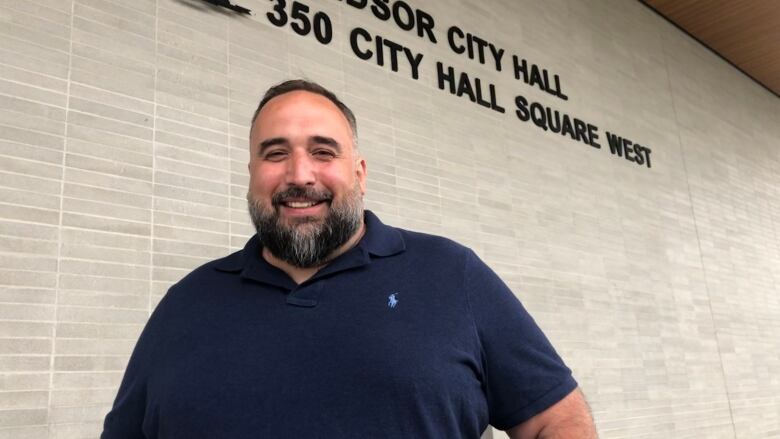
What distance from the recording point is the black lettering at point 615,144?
4414 millimetres

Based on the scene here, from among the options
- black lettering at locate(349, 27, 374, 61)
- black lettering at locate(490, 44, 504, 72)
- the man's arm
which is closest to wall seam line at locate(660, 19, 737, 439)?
black lettering at locate(490, 44, 504, 72)

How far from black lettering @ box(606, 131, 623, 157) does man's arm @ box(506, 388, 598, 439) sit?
3570 millimetres

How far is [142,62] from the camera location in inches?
87.7

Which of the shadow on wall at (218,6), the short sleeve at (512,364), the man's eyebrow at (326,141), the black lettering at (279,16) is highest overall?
the black lettering at (279,16)

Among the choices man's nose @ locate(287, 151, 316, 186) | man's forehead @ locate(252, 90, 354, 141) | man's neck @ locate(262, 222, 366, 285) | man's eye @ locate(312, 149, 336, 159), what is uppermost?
man's forehead @ locate(252, 90, 354, 141)

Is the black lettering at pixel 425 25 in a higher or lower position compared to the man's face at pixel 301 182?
higher

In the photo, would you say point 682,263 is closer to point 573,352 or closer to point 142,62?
point 573,352

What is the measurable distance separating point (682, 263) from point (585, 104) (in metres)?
1.33

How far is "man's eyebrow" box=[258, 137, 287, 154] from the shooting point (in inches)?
47.3

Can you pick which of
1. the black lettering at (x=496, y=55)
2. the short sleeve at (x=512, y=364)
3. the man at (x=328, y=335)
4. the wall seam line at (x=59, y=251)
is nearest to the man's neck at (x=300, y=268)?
the man at (x=328, y=335)

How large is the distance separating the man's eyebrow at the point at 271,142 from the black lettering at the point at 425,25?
2.29 meters

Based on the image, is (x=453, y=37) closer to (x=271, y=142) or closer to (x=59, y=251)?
(x=59, y=251)

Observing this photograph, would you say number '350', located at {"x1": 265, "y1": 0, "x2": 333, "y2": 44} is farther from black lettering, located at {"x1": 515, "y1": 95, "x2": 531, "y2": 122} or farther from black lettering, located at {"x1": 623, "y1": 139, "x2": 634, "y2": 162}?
black lettering, located at {"x1": 623, "y1": 139, "x2": 634, "y2": 162}

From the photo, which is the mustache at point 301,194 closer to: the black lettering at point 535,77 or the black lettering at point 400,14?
the black lettering at point 400,14
